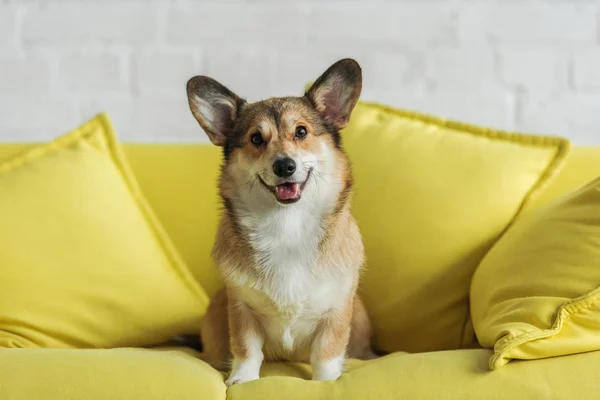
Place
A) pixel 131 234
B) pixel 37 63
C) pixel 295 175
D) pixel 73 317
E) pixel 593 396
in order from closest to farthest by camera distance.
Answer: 1. pixel 593 396
2. pixel 295 175
3. pixel 73 317
4. pixel 131 234
5. pixel 37 63

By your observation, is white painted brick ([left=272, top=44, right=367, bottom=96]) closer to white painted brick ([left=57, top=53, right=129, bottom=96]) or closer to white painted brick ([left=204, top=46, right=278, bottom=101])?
white painted brick ([left=204, top=46, right=278, bottom=101])

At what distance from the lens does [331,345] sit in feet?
4.35

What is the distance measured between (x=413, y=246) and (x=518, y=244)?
26 centimetres

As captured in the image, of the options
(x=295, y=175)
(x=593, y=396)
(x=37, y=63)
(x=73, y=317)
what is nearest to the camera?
(x=593, y=396)

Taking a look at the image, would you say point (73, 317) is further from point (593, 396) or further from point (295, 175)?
point (593, 396)

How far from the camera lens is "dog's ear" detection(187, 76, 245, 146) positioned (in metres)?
1.36

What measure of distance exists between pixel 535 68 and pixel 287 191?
1217 millimetres

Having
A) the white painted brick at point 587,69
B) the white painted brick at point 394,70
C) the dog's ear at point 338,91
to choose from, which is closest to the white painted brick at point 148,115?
the white painted brick at point 394,70

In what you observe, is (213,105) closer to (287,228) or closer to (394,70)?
(287,228)

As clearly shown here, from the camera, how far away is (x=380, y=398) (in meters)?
1.09

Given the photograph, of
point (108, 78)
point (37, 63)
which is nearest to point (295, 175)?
point (108, 78)

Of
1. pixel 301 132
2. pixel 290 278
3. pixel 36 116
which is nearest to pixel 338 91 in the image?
pixel 301 132

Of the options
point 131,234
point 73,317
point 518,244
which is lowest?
point 73,317

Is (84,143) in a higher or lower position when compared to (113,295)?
higher
